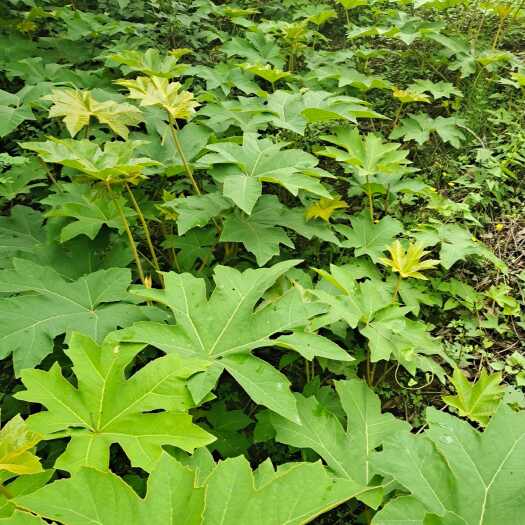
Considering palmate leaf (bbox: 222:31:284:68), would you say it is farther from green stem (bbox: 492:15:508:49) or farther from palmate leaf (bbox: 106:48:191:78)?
green stem (bbox: 492:15:508:49)

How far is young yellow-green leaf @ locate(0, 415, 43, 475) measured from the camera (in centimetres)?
132

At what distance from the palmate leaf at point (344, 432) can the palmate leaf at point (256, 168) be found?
1018 millimetres

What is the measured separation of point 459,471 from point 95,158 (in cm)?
193

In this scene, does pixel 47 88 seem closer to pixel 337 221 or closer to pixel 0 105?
pixel 0 105

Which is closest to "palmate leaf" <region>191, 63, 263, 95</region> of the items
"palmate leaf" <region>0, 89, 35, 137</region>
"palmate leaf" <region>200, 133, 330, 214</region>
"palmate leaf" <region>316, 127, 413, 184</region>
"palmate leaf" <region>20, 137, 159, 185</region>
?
"palmate leaf" <region>316, 127, 413, 184</region>

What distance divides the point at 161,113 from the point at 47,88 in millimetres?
714

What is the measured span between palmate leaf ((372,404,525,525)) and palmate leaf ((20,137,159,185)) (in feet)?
5.19

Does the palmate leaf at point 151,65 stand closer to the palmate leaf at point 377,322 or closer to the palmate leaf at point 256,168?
the palmate leaf at point 256,168

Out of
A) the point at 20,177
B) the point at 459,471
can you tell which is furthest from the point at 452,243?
the point at 20,177

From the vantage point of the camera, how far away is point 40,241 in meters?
2.67

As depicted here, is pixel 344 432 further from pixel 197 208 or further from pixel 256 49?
pixel 256 49

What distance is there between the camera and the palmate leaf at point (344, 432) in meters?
1.75

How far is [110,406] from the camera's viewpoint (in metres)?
1.59

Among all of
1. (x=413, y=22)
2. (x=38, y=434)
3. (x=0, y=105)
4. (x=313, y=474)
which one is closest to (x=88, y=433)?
(x=38, y=434)
